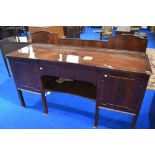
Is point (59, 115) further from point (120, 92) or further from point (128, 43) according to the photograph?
point (128, 43)

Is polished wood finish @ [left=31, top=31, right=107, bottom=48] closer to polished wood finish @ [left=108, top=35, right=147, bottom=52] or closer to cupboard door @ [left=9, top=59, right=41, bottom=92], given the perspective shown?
polished wood finish @ [left=108, top=35, right=147, bottom=52]

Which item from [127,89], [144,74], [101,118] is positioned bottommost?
[101,118]

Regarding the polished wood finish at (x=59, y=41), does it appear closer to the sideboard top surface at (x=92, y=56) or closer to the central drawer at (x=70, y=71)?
the sideboard top surface at (x=92, y=56)

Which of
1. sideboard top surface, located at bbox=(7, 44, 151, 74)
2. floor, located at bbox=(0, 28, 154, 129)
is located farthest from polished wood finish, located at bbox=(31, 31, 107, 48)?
floor, located at bbox=(0, 28, 154, 129)

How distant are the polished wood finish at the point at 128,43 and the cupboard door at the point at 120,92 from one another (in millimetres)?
474

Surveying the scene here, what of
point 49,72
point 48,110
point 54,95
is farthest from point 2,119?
point 49,72

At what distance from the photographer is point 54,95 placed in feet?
7.80

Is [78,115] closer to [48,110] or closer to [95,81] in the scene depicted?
[48,110]

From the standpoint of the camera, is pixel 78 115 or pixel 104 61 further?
pixel 78 115

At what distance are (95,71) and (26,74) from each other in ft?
2.88

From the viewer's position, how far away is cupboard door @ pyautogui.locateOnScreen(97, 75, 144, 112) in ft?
4.05

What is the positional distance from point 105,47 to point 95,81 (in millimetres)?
506

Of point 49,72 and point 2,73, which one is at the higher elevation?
point 49,72

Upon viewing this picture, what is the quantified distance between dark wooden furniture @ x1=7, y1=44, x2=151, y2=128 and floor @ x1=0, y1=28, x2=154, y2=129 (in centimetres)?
25
